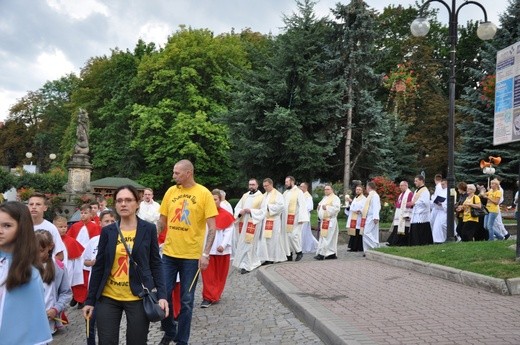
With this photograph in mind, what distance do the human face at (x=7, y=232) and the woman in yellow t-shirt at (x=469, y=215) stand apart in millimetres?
13430

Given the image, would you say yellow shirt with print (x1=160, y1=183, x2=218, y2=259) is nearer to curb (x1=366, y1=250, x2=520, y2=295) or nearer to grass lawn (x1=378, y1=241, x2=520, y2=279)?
curb (x1=366, y1=250, x2=520, y2=295)

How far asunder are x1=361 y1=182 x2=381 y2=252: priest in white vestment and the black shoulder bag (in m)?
12.5

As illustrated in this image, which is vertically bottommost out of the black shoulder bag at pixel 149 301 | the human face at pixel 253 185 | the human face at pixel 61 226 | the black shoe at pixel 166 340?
the black shoe at pixel 166 340

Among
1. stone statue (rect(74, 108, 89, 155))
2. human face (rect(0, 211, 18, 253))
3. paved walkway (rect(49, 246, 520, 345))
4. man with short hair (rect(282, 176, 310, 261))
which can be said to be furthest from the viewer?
stone statue (rect(74, 108, 89, 155))

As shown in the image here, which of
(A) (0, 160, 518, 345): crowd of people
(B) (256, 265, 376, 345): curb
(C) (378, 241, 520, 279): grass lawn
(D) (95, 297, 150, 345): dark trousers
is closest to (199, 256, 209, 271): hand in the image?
(A) (0, 160, 518, 345): crowd of people

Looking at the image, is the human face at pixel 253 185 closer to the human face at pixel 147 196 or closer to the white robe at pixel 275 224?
the white robe at pixel 275 224

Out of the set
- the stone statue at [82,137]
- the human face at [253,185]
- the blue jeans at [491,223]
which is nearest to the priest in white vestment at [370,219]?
the blue jeans at [491,223]

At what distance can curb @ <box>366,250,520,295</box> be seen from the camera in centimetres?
882

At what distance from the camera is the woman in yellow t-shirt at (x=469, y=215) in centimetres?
1542

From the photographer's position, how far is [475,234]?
16891 mm

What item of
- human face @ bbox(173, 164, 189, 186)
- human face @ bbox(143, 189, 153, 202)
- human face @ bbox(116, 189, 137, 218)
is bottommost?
human face @ bbox(116, 189, 137, 218)

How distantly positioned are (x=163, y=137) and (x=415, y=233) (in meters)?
26.3

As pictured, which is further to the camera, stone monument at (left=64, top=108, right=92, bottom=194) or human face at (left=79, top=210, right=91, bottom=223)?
stone monument at (left=64, top=108, right=92, bottom=194)

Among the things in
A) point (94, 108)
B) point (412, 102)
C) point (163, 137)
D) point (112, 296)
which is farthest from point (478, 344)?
point (94, 108)
